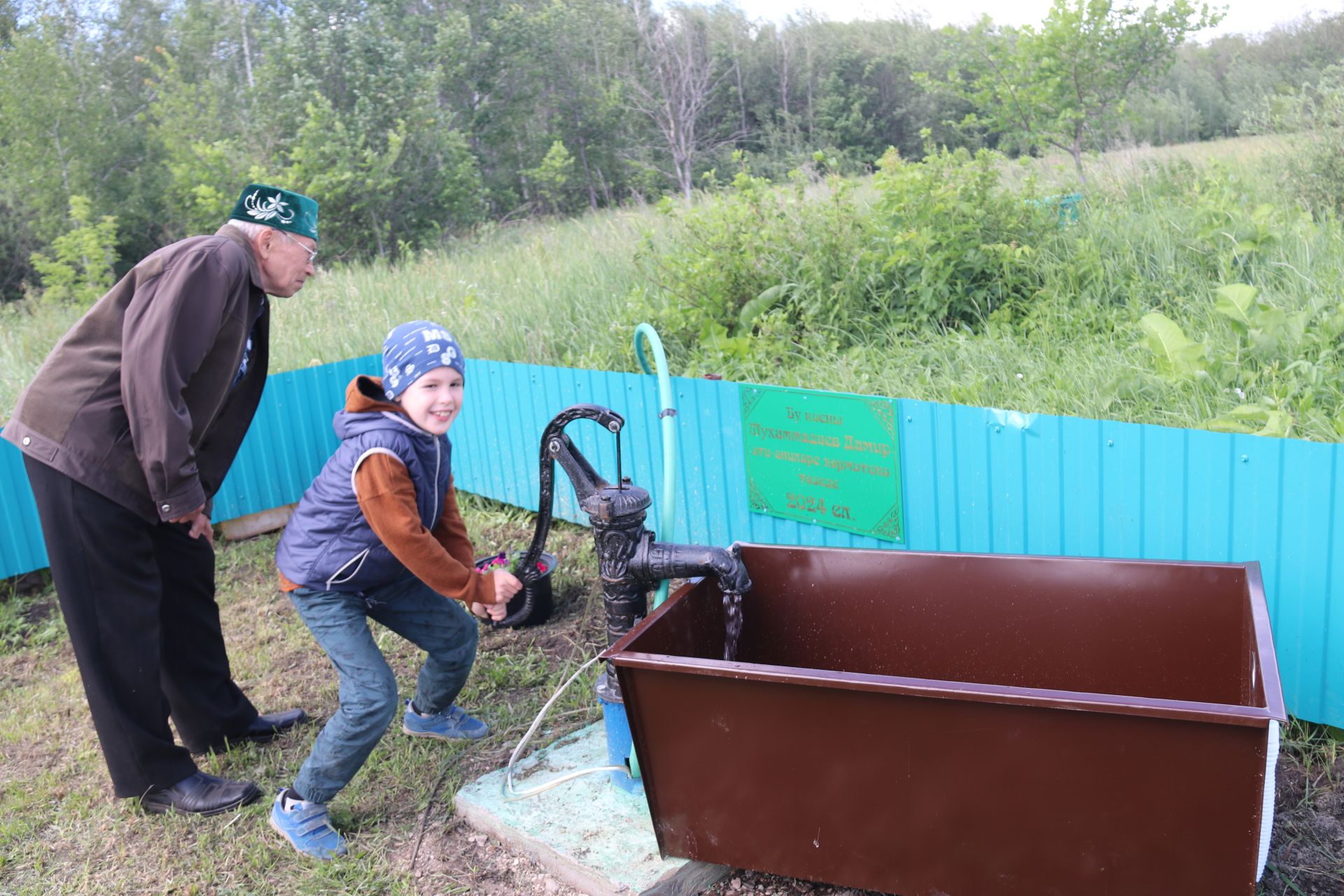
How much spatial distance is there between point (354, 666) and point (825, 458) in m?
2.08

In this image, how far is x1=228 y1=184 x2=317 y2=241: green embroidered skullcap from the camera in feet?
10.0

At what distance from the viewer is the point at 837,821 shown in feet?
7.59

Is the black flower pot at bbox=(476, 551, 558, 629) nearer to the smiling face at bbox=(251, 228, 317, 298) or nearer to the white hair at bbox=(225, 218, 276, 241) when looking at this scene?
the smiling face at bbox=(251, 228, 317, 298)

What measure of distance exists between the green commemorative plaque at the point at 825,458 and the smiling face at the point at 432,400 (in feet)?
5.53

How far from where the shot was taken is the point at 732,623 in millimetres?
2881

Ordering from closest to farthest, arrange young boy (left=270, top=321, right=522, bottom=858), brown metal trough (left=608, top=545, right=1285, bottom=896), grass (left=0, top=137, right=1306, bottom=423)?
brown metal trough (left=608, top=545, right=1285, bottom=896) → young boy (left=270, top=321, right=522, bottom=858) → grass (left=0, top=137, right=1306, bottom=423)

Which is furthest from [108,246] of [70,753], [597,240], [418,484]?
[418,484]

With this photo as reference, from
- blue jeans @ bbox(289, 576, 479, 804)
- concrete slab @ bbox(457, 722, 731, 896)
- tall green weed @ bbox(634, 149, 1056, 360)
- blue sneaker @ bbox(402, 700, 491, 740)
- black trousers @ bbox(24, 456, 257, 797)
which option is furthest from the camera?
tall green weed @ bbox(634, 149, 1056, 360)

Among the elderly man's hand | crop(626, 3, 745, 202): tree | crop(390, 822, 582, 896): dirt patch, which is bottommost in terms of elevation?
Answer: crop(390, 822, 582, 896): dirt patch

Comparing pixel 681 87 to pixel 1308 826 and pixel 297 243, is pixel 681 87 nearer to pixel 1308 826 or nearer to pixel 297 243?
pixel 297 243

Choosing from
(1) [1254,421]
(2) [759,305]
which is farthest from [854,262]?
(1) [1254,421]

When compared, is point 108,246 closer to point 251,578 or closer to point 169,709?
point 251,578

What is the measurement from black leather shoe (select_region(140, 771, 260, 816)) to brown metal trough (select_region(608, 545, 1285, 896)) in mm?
1540

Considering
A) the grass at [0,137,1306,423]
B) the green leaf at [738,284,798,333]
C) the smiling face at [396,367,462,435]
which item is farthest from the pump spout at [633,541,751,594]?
the green leaf at [738,284,798,333]
